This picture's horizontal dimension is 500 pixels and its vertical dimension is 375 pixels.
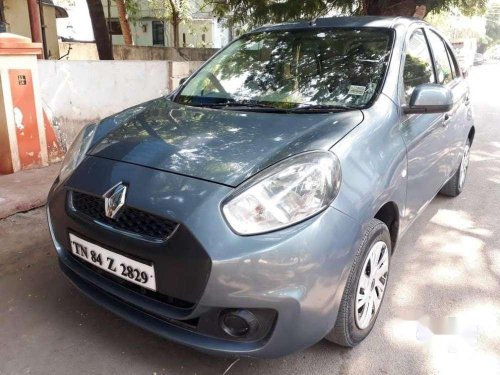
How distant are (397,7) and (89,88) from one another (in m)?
4.47

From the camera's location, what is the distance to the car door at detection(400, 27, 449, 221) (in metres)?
2.57

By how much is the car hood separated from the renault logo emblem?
0.16 meters

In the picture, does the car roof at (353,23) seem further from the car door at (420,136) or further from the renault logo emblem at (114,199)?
the renault logo emblem at (114,199)

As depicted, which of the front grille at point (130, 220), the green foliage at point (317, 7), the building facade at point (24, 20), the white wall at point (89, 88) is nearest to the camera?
the front grille at point (130, 220)

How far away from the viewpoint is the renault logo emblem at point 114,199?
1.90 meters

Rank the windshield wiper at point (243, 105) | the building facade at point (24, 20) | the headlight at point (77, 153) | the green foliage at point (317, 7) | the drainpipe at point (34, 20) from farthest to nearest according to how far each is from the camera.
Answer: the building facade at point (24, 20), the green foliage at point (317, 7), the drainpipe at point (34, 20), the windshield wiper at point (243, 105), the headlight at point (77, 153)

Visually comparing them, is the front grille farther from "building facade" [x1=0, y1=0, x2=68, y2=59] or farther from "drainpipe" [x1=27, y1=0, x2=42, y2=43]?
"building facade" [x1=0, y1=0, x2=68, y2=59]

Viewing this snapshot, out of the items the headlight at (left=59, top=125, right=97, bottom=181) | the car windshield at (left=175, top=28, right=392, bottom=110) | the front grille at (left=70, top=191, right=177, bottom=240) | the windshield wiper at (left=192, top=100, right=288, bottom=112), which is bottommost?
the front grille at (left=70, top=191, right=177, bottom=240)

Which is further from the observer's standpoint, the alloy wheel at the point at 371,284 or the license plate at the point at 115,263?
the alloy wheel at the point at 371,284

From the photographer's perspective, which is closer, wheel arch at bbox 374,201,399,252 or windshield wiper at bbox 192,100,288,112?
→ wheel arch at bbox 374,201,399,252

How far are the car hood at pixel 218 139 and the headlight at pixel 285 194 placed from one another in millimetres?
65

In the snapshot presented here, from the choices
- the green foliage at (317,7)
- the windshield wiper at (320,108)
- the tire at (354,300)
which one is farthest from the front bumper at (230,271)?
the green foliage at (317,7)

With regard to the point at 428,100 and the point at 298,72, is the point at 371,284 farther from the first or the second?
the point at 298,72

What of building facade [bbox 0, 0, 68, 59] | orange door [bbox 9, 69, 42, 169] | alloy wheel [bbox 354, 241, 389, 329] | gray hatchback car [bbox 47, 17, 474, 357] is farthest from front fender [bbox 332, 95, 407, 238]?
building facade [bbox 0, 0, 68, 59]
